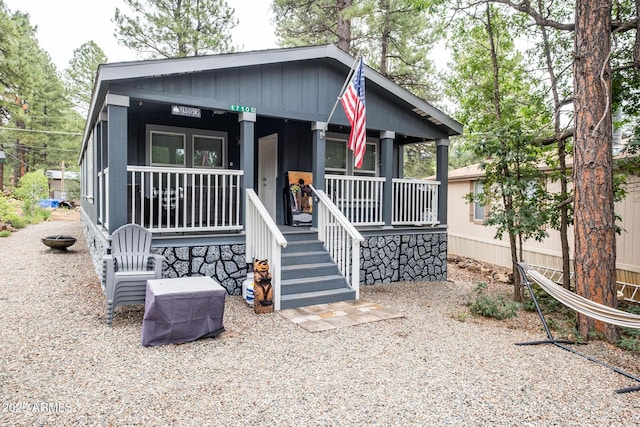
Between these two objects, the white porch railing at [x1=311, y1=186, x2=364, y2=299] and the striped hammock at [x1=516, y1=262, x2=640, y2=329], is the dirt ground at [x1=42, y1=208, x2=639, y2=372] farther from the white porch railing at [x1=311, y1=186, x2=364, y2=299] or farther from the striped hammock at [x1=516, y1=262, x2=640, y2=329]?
the white porch railing at [x1=311, y1=186, x2=364, y2=299]

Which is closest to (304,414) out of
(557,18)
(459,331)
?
(459,331)

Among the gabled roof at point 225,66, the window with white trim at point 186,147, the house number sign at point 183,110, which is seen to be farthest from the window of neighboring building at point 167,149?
the house number sign at point 183,110

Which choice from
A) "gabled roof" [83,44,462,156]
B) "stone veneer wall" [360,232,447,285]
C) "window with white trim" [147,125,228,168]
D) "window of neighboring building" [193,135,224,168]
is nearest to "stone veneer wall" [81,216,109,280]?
"window with white trim" [147,125,228,168]

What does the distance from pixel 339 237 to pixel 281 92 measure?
248cm

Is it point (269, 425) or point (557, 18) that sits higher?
point (557, 18)

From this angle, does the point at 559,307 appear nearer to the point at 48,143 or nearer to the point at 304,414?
the point at 304,414

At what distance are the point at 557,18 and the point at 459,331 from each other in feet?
20.3

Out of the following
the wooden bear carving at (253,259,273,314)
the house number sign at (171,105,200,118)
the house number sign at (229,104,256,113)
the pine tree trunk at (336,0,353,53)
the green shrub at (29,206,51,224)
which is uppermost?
the pine tree trunk at (336,0,353,53)

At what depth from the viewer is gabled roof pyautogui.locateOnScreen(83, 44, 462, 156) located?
5.02m

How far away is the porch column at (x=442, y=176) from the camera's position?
8141 mm

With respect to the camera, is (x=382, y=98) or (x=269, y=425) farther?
(x=382, y=98)

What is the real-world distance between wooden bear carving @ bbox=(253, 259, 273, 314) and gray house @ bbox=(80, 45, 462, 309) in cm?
15

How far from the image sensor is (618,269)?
7574 millimetres

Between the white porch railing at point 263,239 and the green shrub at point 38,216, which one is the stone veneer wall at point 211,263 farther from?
the green shrub at point 38,216
